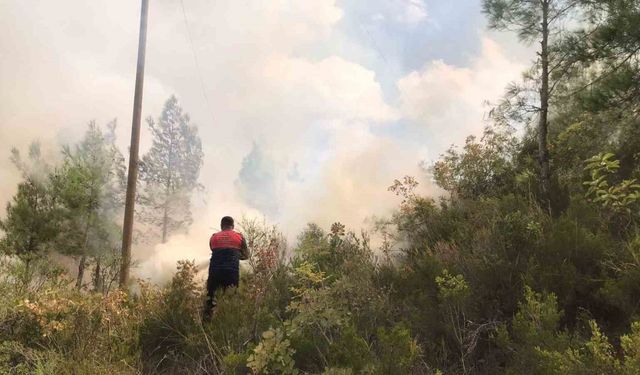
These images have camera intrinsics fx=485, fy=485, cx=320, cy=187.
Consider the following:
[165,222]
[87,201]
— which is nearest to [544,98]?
[87,201]

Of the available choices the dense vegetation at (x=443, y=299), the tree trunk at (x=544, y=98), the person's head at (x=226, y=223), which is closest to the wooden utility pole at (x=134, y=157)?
the dense vegetation at (x=443, y=299)

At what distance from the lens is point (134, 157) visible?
10.8 metres

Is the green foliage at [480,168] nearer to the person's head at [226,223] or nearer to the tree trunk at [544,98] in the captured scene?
the tree trunk at [544,98]

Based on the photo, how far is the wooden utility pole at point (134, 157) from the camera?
981 cm

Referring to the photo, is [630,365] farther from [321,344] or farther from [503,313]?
[321,344]

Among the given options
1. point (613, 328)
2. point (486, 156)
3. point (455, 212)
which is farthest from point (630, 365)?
point (486, 156)

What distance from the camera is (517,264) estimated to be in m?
4.09

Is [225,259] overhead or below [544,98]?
below

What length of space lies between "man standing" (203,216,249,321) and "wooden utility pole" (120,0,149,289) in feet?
12.5

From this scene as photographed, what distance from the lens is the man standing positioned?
606cm

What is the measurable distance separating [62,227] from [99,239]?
263cm

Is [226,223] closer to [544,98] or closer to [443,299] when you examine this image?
[443,299]

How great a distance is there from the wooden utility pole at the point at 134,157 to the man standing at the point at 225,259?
381 centimetres

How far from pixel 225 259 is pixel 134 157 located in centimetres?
574
